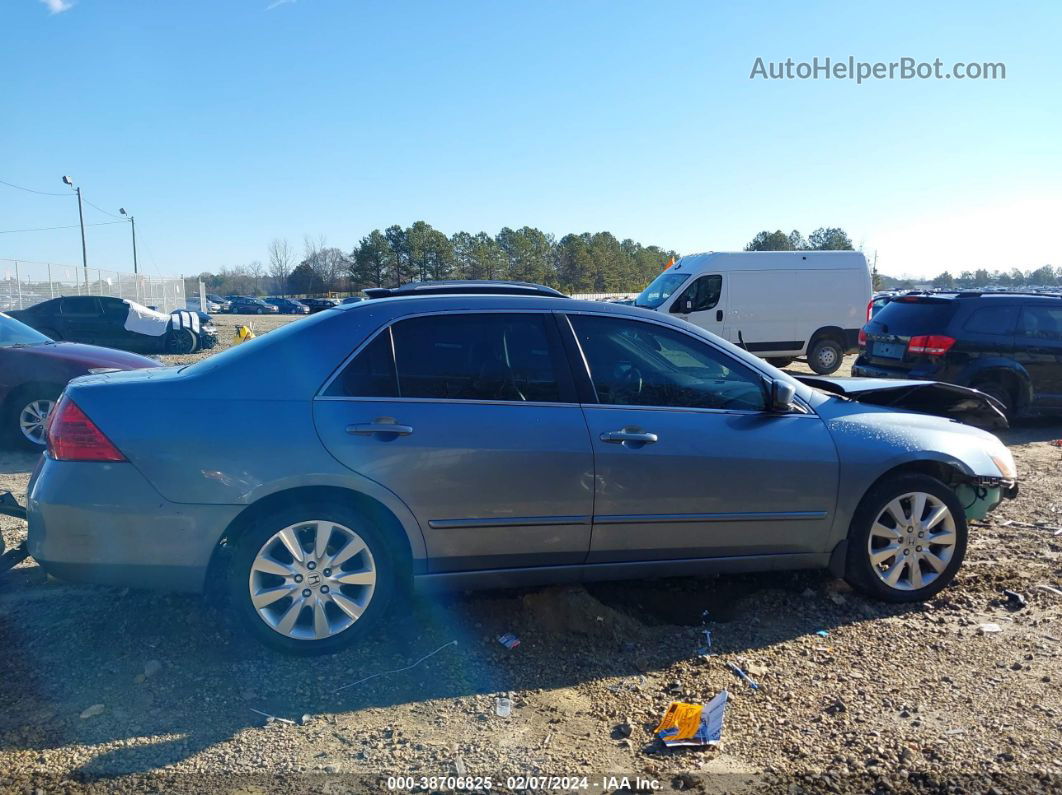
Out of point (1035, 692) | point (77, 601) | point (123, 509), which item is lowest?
point (1035, 692)

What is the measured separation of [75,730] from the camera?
3.04 meters

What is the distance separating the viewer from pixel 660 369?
13.5 feet

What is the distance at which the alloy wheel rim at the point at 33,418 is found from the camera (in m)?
7.58

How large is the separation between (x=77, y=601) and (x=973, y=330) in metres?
9.61

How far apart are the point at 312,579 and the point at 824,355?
49.5ft

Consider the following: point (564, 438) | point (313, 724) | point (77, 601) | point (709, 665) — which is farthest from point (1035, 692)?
point (77, 601)

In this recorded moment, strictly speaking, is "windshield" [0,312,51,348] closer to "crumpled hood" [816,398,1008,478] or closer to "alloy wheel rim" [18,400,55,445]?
"alloy wheel rim" [18,400,55,445]

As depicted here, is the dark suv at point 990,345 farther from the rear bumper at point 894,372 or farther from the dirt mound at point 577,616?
the dirt mound at point 577,616

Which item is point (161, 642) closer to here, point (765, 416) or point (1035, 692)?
point (765, 416)

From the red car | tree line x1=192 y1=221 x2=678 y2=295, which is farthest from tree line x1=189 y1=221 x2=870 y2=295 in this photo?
the red car

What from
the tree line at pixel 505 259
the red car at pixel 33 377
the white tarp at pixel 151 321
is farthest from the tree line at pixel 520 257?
the red car at pixel 33 377

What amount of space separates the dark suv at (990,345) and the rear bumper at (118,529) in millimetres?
8659

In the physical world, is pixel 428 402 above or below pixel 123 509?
above

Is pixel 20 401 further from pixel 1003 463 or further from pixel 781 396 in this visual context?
pixel 1003 463
